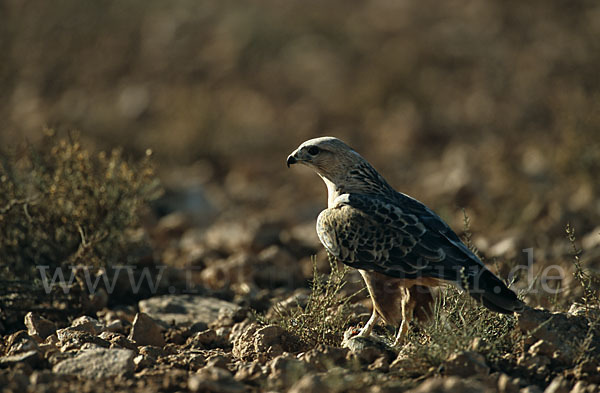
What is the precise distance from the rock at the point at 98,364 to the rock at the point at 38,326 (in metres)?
0.96

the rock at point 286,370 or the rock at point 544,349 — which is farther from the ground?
the rock at point 544,349

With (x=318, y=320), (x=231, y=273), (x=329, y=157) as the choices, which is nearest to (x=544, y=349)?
(x=318, y=320)

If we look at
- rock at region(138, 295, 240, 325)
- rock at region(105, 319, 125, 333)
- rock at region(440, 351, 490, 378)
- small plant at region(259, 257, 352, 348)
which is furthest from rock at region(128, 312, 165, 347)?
rock at region(440, 351, 490, 378)

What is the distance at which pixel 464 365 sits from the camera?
3736 mm

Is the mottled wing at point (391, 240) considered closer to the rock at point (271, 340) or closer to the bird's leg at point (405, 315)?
the bird's leg at point (405, 315)

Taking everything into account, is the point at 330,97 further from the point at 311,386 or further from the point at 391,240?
the point at 311,386

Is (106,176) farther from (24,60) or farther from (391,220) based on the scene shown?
(24,60)

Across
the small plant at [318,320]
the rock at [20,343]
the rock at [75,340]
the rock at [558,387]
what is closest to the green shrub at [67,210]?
the rock at [20,343]

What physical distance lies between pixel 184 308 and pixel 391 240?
5.85 ft

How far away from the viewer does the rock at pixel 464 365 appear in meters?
3.73

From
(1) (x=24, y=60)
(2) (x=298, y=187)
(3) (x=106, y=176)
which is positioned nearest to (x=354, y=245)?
(3) (x=106, y=176)

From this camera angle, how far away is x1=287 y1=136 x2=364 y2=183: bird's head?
5055mm

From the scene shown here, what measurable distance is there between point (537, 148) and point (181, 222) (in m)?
4.72

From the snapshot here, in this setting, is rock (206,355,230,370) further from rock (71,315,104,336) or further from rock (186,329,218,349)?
rock (71,315,104,336)
